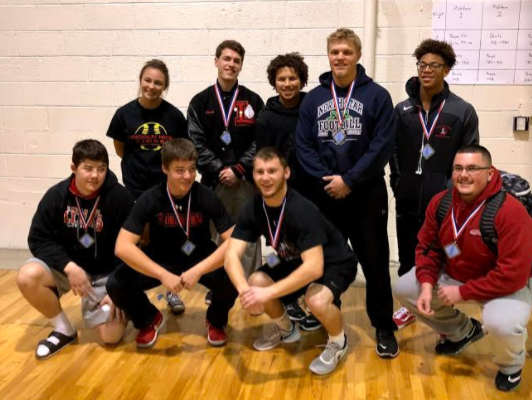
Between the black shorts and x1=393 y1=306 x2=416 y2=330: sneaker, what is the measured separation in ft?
1.77

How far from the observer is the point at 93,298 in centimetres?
282

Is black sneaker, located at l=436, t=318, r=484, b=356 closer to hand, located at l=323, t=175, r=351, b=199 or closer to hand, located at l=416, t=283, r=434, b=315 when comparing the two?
hand, located at l=416, t=283, r=434, b=315

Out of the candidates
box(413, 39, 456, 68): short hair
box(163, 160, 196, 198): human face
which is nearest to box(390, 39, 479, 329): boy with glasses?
box(413, 39, 456, 68): short hair

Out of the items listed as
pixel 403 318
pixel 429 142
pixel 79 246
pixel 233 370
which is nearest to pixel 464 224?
pixel 429 142

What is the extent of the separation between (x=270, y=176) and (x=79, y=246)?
3.70 feet

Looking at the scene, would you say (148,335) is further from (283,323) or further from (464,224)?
(464,224)

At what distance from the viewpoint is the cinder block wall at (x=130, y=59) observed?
147 inches

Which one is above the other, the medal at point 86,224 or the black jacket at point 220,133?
the black jacket at point 220,133

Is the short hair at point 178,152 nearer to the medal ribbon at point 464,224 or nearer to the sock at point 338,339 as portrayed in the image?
the sock at point 338,339

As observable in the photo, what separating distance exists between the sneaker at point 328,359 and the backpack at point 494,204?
0.78 meters

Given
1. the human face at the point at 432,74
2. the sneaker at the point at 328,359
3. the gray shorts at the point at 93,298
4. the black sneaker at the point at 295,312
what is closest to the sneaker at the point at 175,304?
the gray shorts at the point at 93,298

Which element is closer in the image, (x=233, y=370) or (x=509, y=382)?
(x=509, y=382)

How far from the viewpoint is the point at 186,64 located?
396cm

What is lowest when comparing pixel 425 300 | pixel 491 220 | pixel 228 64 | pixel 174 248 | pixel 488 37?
pixel 425 300
